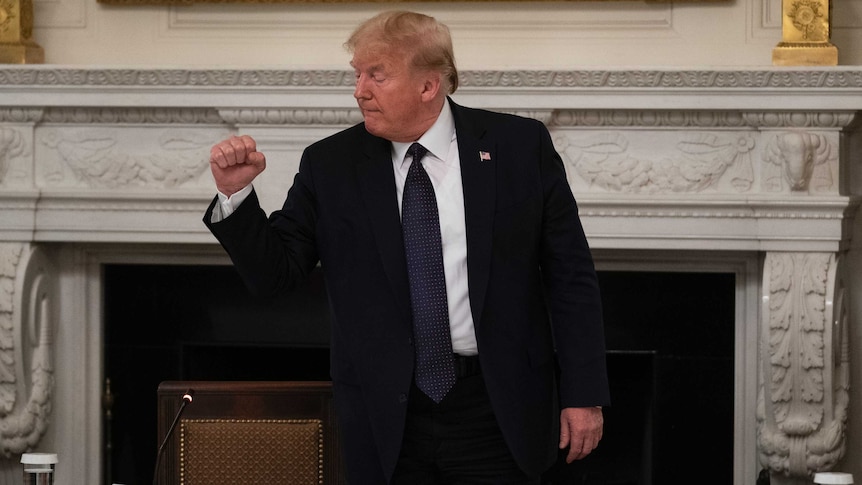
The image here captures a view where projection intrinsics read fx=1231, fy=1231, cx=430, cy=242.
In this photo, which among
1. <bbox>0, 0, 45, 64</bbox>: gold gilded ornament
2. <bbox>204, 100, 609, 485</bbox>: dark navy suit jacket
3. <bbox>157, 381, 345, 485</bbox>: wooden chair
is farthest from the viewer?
<bbox>0, 0, 45, 64</bbox>: gold gilded ornament

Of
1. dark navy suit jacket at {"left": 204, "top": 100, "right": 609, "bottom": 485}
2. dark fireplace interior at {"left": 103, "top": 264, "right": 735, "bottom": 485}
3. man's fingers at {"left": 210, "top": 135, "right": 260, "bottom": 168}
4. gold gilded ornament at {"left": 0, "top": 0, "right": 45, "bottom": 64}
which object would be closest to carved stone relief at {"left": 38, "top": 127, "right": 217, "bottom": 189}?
gold gilded ornament at {"left": 0, "top": 0, "right": 45, "bottom": 64}

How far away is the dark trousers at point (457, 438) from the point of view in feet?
6.97

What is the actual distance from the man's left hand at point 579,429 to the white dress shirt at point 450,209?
0.22 metres

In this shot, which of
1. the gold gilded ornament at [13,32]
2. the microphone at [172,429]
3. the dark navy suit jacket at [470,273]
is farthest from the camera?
the gold gilded ornament at [13,32]

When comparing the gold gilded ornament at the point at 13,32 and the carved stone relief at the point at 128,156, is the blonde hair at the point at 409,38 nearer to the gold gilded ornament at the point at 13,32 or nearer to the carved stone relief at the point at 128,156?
the carved stone relief at the point at 128,156

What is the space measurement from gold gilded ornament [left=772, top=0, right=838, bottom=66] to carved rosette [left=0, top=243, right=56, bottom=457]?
92.1 inches

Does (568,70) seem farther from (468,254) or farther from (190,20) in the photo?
(468,254)

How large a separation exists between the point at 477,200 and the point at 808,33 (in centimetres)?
175

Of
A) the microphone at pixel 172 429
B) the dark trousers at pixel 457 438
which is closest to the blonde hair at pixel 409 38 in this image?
the dark trousers at pixel 457 438

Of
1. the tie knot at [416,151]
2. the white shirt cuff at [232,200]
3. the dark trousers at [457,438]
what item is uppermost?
the tie knot at [416,151]

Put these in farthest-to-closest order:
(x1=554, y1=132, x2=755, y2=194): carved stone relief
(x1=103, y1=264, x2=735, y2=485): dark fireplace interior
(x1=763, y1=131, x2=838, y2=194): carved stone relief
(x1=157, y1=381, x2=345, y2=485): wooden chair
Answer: (x1=103, y1=264, x2=735, y2=485): dark fireplace interior → (x1=554, y1=132, x2=755, y2=194): carved stone relief → (x1=763, y1=131, x2=838, y2=194): carved stone relief → (x1=157, y1=381, x2=345, y2=485): wooden chair

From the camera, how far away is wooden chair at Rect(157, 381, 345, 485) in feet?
8.73

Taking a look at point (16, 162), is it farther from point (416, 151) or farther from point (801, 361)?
point (801, 361)

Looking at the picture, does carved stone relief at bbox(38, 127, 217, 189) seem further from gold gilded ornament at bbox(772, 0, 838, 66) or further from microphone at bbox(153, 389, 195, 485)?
gold gilded ornament at bbox(772, 0, 838, 66)
